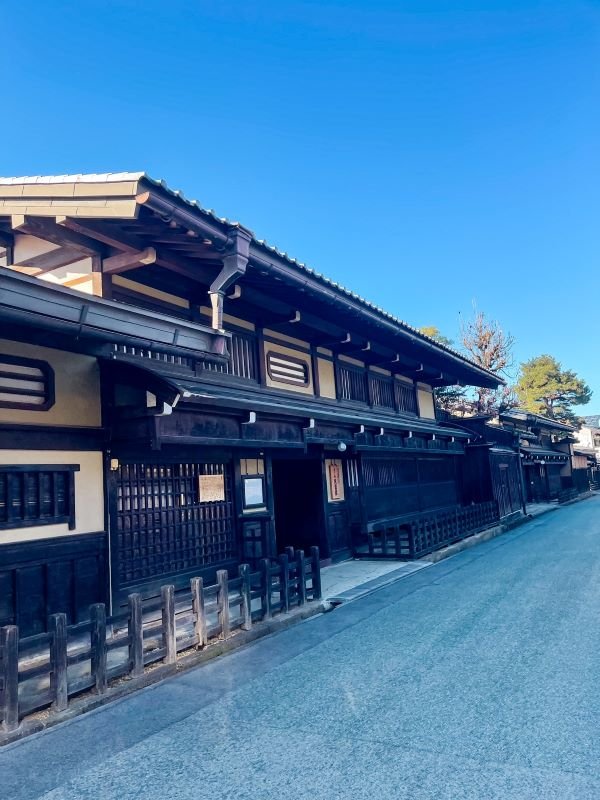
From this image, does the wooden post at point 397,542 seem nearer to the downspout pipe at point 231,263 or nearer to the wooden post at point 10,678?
the downspout pipe at point 231,263

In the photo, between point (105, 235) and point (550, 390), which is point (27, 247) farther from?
point (550, 390)

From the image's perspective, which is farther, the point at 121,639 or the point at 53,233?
the point at 53,233

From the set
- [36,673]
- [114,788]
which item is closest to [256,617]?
[36,673]

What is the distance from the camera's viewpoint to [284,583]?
25.6ft

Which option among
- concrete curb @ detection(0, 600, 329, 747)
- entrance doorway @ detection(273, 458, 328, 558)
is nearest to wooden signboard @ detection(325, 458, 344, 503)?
entrance doorway @ detection(273, 458, 328, 558)

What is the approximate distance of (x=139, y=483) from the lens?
25.2 feet

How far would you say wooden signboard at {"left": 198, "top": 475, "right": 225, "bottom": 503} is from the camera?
8797mm

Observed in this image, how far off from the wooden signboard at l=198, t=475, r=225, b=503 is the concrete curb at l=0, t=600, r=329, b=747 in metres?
2.33

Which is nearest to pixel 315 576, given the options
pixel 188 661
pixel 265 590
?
pixel 265 590

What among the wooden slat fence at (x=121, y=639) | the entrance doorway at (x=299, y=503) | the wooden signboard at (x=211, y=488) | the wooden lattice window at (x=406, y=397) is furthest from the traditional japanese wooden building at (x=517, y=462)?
the wooden slat fence at (x=121, y=639)

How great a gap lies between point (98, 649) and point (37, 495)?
2.22 m

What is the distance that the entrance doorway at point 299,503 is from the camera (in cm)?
1241

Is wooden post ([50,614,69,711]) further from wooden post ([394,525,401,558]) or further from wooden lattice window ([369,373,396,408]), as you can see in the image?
wooden lattice window ([369,373,396,408])

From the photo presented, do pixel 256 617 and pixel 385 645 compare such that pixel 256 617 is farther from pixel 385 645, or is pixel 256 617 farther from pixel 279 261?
pixel 279 261
